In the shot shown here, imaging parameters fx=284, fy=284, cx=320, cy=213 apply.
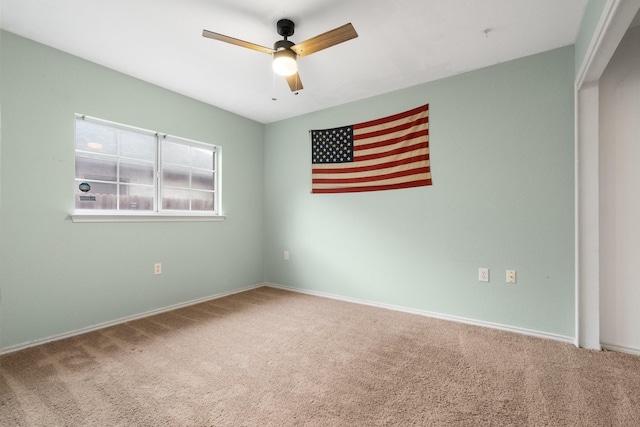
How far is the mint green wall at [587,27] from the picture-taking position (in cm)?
166

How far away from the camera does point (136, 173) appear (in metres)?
2.99

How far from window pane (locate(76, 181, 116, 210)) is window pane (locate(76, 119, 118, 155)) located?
0.34 meters

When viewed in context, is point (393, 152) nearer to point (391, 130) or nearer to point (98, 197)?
point (391, 130)

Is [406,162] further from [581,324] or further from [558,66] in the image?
[581,324]

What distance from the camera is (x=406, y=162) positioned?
3115 millimetres

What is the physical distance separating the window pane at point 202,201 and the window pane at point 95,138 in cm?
96

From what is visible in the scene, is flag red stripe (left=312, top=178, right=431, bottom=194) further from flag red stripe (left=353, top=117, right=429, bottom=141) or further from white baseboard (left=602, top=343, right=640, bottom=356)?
white baseboard (left=602, top=343, right=640, bottom=356)

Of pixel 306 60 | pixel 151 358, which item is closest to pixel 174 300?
pixel 151 358

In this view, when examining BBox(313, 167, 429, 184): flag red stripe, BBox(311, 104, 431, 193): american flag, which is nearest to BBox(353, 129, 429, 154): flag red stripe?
BBox(311, 104, 431, 193): american flag

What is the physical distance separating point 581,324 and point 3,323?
14.5ft

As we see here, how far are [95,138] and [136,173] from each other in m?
0.46

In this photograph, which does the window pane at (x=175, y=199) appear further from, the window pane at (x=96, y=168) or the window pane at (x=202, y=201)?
the window pane at (x=96, y=168)

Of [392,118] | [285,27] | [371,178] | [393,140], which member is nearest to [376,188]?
[371,178]

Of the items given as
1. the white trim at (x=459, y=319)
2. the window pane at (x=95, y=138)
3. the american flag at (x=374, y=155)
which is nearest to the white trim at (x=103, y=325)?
the white trim at (x=459, y=319)
